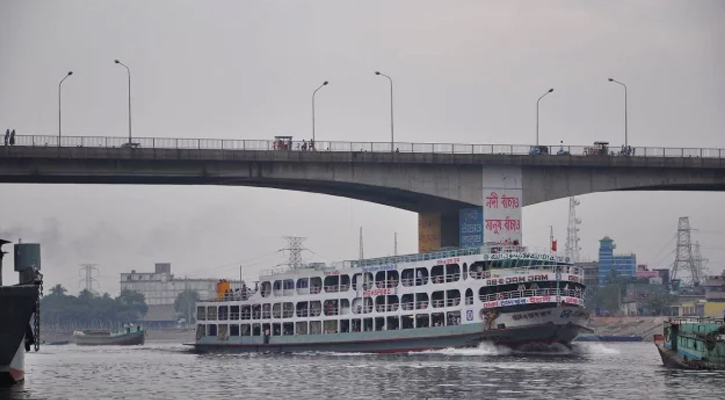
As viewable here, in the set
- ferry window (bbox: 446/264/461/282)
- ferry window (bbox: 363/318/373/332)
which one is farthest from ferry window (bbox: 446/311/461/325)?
ferry window (bbox: 363/318/373/332)

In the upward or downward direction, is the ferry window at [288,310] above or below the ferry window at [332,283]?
below

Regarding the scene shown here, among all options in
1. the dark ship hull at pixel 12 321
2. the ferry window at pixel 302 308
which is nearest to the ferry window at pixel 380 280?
the ferry window at pixel 302 308

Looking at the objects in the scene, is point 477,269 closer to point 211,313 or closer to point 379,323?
point 379,323

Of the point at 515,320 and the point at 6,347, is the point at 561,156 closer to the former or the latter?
the point at 515,320

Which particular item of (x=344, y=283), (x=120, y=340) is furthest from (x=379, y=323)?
(x=120, y=340)

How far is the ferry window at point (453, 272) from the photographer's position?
305ft

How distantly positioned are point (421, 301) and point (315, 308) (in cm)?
976

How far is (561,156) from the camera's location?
106m

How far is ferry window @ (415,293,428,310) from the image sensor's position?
94625mm

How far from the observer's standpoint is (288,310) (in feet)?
340

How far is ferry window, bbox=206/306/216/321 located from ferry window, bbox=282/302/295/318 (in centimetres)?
840

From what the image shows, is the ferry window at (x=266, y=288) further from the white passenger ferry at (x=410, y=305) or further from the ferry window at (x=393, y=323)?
the ferry window at (x=393, y=323)

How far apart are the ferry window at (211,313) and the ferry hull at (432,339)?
661 cm

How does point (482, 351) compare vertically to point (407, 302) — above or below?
below
